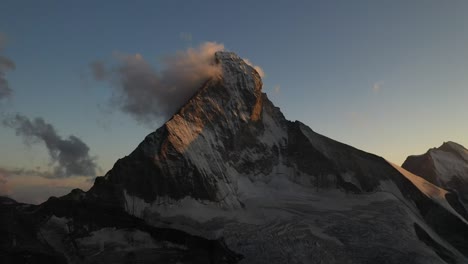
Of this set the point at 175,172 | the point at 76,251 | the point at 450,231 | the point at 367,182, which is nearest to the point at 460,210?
the point at 450,231

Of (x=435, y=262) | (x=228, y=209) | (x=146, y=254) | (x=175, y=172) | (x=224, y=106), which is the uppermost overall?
(x=224, y=106)

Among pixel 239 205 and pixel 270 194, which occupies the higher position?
pixel 270 194

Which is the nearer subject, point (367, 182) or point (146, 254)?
point (146, 254)

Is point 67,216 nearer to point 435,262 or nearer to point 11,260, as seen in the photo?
point 11,260

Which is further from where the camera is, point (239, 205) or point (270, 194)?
point (270, 194)

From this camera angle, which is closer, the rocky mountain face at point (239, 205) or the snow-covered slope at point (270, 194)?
the rocky mountain face at point (239, 205)

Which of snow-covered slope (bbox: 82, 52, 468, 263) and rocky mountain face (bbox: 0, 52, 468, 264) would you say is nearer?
rocky mountain face (bbox: 0, 52, 468, 264)

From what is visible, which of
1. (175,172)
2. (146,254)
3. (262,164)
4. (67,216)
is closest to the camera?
(146,254)

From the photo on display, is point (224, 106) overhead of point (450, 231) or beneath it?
overhead
